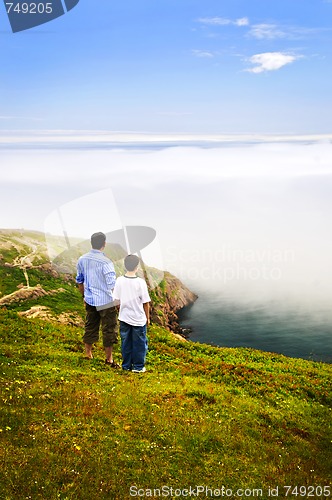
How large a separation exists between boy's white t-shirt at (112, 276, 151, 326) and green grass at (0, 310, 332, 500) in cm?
216

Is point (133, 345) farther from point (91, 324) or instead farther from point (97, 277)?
point (97, 277)

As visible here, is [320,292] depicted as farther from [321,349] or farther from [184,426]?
[184,426]

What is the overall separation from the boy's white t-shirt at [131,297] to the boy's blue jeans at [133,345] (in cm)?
33

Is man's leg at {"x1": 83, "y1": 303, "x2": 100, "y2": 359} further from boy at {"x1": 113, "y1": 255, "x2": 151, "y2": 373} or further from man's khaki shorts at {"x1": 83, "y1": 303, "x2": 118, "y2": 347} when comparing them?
boy at {"x1": 113, "y1": 255, "x2": 151, "y2": 373}

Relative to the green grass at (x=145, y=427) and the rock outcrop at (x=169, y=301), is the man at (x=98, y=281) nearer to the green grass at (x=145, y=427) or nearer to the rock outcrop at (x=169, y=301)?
the green grass at (x=145, y=427)

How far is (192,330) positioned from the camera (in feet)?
192

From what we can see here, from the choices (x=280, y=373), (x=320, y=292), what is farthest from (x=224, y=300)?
(x=280, y=373)

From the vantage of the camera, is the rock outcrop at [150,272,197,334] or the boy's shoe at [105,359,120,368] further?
the rock outcrop at [150,272,197,334]

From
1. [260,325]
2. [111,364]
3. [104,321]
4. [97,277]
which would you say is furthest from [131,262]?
[260,325]

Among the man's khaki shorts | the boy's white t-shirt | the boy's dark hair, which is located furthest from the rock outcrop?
the boy's dark hair

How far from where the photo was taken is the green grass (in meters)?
9.19

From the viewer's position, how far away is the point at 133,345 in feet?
50.3

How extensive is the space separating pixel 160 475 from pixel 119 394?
4214 mm

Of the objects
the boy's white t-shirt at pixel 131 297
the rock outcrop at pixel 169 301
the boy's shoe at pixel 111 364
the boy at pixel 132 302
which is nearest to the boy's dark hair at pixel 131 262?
the boy at pixel 132 302
